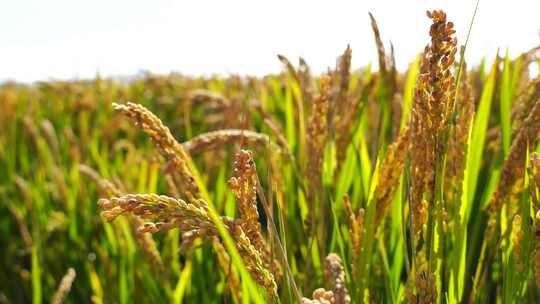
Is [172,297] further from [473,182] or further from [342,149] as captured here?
[473,182]

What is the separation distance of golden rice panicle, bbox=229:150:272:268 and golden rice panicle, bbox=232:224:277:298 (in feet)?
0.07

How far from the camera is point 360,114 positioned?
180 cm

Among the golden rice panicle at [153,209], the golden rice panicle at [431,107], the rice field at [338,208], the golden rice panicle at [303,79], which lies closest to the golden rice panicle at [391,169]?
the rice field at [338,208]

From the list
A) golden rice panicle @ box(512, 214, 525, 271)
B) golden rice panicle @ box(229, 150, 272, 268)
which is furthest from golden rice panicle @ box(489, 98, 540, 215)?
golden rice panicle @ box(229, 150, 272, 268)

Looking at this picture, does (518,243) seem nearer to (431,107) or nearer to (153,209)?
(431,107)

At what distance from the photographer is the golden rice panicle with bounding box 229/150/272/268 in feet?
2.44

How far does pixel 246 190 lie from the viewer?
2.51 ft

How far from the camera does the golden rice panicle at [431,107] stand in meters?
0.74

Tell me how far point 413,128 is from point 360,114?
3.13 feet

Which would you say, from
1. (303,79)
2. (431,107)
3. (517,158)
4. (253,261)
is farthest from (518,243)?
(303,79)

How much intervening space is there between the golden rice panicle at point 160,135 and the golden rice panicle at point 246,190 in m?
0.14

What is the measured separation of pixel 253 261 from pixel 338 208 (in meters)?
0.81

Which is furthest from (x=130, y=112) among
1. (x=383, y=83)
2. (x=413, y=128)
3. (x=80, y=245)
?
(x=80, y=245)

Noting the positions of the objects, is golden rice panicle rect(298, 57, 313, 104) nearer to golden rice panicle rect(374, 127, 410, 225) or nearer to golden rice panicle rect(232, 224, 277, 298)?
golden rice panicle rect(374, 127, 410, 225)
